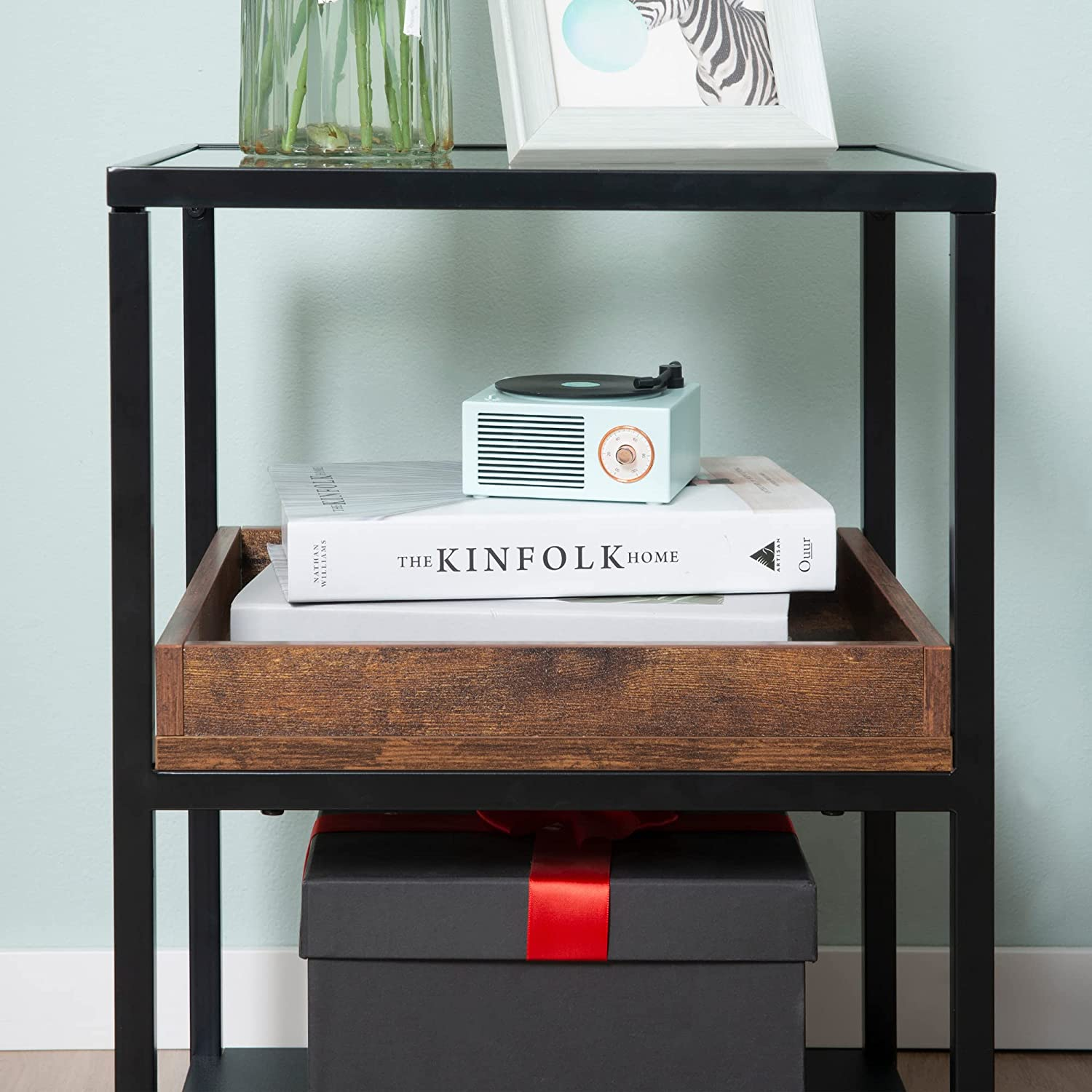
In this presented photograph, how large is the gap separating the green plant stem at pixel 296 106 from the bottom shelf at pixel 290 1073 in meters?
0.79

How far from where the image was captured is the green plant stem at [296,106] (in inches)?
37.7

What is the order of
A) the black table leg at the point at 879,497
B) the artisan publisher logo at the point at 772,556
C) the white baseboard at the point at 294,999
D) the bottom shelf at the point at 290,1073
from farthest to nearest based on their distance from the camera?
the white baseboard at the point at 294,999
the bottom shelf at the point at 290,1073
the black table leg at the point at 879,497
the artisan publisher logo at the point at 772,556

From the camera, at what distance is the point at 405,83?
3.21ft

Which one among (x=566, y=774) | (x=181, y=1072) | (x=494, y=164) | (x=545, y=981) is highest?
(x=494, y=164)

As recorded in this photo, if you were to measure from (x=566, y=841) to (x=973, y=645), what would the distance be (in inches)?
12.6

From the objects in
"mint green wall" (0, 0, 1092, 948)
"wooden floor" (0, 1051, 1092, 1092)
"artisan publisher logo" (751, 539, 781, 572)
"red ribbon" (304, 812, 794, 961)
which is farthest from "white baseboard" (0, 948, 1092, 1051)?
"artisan publisher logo" (751, 539, 781, 572)

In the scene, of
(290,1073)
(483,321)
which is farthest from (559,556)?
(290,1073)

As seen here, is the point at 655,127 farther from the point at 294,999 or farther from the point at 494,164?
the point at 294,999

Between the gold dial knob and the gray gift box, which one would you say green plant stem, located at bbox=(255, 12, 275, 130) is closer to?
the gold dial knob

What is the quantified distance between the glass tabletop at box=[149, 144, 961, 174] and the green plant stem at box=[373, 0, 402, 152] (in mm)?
23

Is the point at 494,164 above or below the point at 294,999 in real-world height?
above

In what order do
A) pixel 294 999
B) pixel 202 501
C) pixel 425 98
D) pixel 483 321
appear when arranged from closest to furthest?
pixel 425 98 → pixel 202 501 → pixel 483 321 → pixel 294 999

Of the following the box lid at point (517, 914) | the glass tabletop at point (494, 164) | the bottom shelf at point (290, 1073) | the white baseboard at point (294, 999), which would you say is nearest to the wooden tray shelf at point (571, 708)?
the box lid at point (517, 914)

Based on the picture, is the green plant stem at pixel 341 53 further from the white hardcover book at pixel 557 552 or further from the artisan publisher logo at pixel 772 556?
the artisan publisher logo at pixel 772 556
